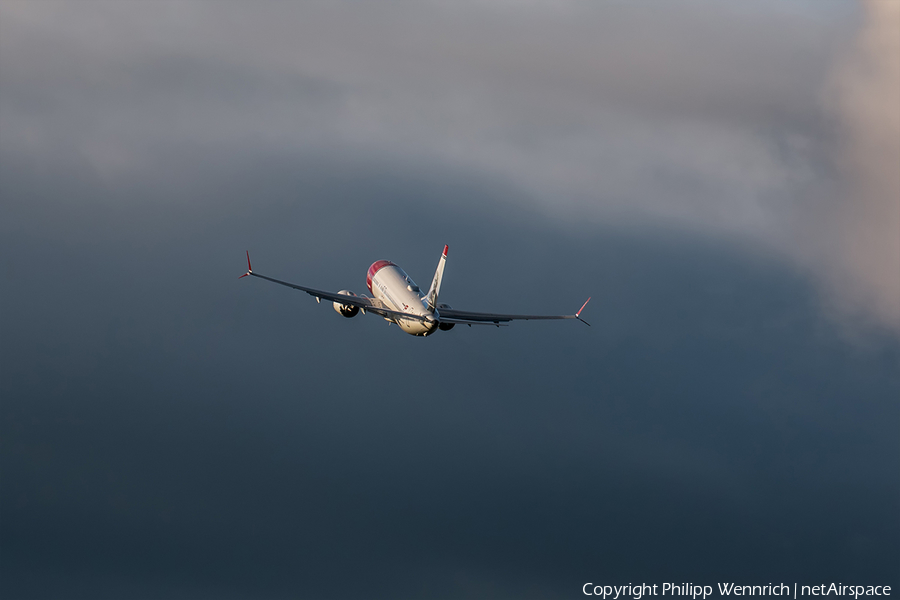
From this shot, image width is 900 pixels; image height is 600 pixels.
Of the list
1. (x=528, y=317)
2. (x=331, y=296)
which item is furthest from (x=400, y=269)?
(x=528, y=317)

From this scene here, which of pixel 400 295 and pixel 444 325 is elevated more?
pixel 400 295

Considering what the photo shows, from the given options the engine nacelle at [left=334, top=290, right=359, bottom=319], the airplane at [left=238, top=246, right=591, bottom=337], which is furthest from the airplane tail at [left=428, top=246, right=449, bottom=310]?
the engine nacelle at [left=334, top=290, right=359, bottom=319]

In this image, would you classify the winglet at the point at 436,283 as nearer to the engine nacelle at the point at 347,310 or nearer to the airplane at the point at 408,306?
the airplane at the point at 408,306

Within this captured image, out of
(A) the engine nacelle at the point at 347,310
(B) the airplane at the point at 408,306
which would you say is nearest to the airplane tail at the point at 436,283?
(B) the airplane at the point at 408,306

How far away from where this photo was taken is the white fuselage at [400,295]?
10769 cm

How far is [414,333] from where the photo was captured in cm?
10962

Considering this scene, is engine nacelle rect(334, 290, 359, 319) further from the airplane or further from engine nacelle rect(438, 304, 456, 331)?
engine nacelle rect(438, 304, 456, 331)

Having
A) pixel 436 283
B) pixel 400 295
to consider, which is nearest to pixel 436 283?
pixel 436 283

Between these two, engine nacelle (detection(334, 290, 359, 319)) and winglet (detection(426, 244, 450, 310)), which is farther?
engine nacelle (detection(334, 290, 359, 319))

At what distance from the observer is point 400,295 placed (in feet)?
390

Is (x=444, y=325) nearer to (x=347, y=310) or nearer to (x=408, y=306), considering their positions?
(x=408, y=306)

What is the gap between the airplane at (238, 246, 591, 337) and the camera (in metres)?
106

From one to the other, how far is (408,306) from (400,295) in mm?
4914

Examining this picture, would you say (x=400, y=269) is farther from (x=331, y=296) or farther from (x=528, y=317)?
(x=528, y=317)
